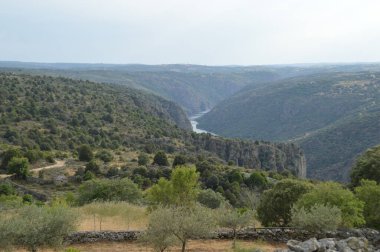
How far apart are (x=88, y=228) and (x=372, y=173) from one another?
78.6 feet

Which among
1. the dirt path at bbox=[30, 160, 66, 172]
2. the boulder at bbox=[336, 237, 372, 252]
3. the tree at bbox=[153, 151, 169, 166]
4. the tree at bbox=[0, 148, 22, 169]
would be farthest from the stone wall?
the tree at bbox=[153, 151, 169, 166]

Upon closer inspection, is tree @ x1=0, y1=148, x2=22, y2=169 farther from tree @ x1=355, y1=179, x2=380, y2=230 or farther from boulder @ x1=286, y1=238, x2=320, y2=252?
boulder @ x1=286, y1=238, x2=320, y2=252

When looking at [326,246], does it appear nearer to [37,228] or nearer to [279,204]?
[37,228]

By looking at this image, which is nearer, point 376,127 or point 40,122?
point 40,122

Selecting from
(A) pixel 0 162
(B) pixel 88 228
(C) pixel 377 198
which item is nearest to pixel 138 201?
(B) pixel 88 228

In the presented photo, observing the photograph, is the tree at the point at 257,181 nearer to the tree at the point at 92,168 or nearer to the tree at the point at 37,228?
the tree at the point at 92,168

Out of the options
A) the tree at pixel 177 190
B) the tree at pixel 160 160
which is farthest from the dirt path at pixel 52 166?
the tree at pixel 177 190

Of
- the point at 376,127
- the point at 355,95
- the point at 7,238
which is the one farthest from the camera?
the point at 355,95

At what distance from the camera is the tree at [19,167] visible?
172 ft

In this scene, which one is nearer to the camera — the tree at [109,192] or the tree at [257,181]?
the tree at [109,192]

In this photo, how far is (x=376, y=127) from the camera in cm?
12050

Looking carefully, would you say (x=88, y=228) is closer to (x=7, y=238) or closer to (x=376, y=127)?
(x=7, y=238)

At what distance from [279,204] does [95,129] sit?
62.6 meters

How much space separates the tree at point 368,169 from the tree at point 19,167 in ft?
119
